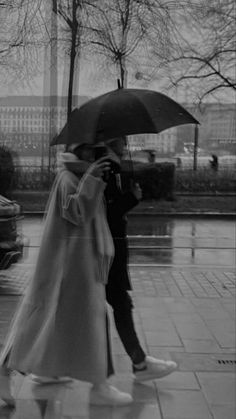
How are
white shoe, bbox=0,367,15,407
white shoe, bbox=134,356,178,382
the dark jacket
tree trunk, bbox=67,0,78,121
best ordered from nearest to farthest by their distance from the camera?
white shoe, bbox=0,367,15,407, the dark jacket, tree trunk, bbox=67,0,78,121, white shoe, bbox=134,356,178,382

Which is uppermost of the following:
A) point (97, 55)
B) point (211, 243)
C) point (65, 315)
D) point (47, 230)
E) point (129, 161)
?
point (97, 55)

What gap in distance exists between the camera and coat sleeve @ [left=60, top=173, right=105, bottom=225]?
3.26 meters

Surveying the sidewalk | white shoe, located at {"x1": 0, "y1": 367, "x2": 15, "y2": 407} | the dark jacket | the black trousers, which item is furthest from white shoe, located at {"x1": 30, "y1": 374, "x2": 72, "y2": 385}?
the dark jacket

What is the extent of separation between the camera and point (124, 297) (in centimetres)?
369

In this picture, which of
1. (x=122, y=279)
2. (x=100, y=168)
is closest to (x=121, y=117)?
(x=100, y=168)

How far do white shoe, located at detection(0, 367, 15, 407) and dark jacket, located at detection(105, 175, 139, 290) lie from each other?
78cm

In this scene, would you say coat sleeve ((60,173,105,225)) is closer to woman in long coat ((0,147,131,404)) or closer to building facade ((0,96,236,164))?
woman in long coat ((0,147,131,404))

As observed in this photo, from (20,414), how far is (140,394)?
2.46ft

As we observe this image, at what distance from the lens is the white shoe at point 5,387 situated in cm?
336

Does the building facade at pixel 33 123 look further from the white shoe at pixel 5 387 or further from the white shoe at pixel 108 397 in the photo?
the white shoe at pixel 108 397

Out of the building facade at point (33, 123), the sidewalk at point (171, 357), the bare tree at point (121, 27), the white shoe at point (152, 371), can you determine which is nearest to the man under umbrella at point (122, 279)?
the white shoe at point (152, 371)

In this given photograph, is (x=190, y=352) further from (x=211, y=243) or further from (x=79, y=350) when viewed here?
(x=211, y=243)

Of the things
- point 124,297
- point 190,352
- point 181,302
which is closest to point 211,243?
point 181,302

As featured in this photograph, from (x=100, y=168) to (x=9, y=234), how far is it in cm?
94
